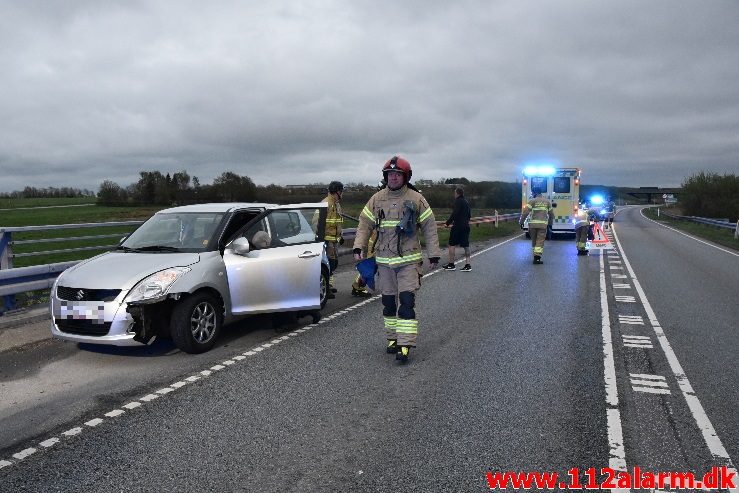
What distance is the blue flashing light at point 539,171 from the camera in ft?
72.0

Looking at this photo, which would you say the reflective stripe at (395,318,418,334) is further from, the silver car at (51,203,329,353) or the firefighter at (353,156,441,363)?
the silver car at (51,203,329,353)

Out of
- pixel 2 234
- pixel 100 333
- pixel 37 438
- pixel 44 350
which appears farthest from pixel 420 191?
pixel 2 234

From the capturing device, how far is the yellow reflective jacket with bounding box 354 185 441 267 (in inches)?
216

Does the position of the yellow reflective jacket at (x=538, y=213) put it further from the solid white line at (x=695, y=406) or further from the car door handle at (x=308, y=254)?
the car door handle at (x=308, y=254)

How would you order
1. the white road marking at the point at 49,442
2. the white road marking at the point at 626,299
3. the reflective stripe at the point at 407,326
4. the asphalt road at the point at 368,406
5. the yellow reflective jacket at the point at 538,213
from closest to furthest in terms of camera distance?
the asphalt road at the point at 368,406
the white road marking at the point at 49,442
the reflective stripe at the point at 407,326
the white road marking at the point at 626,299
the yellow reflective jacket at the point at 538,213

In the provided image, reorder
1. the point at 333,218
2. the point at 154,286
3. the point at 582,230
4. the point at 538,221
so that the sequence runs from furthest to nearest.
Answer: the point at 582,230 < the point at 538,221 < the point at 333,218 < the point at 154,286

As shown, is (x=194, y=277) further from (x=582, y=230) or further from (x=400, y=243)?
(x=582, y=230)

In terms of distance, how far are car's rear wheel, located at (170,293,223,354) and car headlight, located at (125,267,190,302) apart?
10.9 inches

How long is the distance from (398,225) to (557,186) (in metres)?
18.3

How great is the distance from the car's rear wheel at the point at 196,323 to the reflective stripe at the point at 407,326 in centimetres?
209

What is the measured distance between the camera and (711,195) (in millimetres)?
59938

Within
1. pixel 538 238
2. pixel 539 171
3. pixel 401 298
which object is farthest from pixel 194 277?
pixel 539 171

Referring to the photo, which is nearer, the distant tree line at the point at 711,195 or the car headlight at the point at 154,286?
the car headlight at the point at 154,286

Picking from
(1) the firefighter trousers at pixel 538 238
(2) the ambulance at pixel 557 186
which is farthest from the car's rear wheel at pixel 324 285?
(2) the ambulance at pixel 557 186
